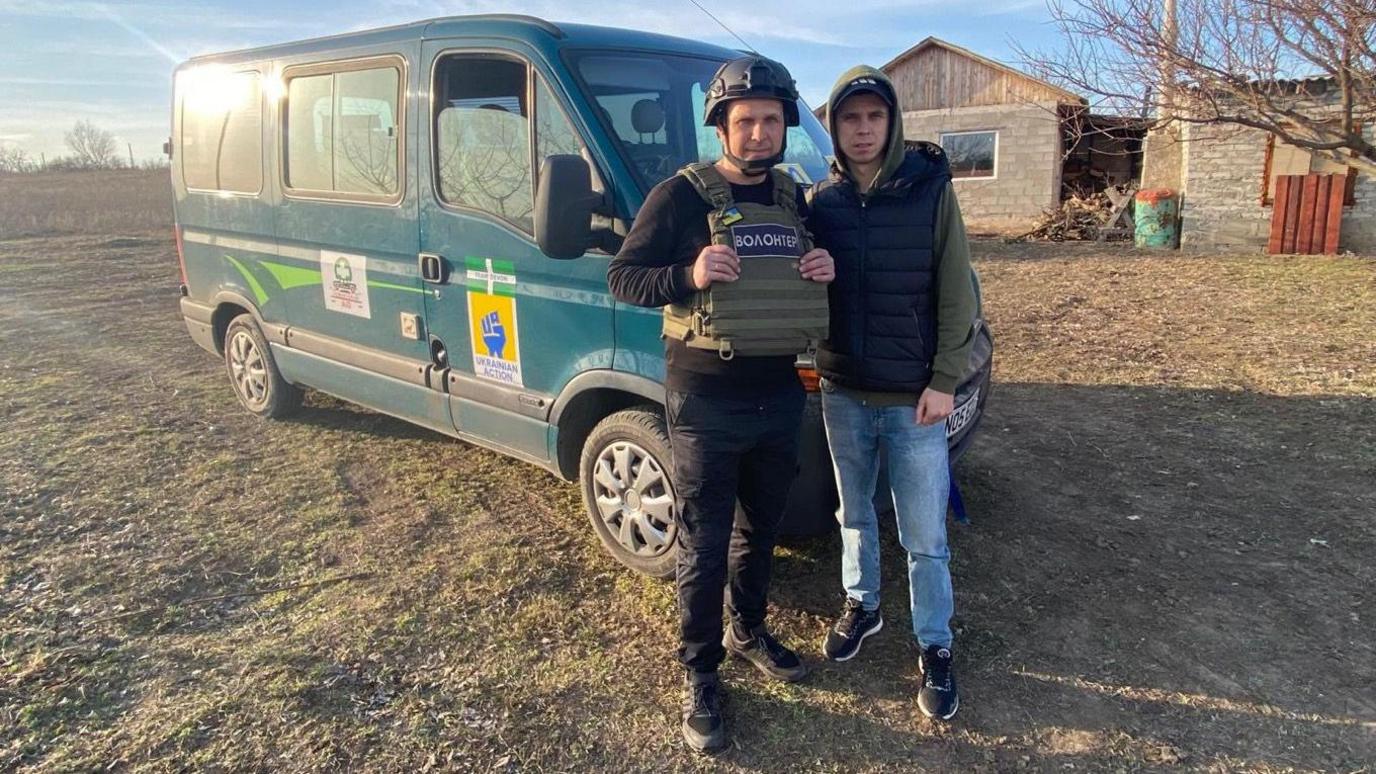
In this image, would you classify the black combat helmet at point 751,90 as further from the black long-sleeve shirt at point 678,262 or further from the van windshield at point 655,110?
the van windshield at point 655,110

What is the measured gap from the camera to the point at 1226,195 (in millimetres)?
13281

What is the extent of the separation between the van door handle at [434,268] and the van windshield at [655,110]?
1.07m

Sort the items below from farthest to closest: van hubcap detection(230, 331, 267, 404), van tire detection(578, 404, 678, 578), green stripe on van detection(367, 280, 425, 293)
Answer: van hubcap detection(230, 331, 267, 404), green stripe on van detection(367, 280, 425, 293), van tire detection(578, 404, 678, 578)

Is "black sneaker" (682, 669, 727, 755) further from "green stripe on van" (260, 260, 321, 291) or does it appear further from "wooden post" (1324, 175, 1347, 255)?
"wooden post" (1324, 175, 1347, 255)

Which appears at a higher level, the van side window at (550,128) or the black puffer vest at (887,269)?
the van side window at (550,128)

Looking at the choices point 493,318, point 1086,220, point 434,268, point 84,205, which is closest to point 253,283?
point 434,268

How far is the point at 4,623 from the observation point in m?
3.21

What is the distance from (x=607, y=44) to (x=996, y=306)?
22.2 feet

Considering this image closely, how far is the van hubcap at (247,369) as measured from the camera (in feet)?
18.0

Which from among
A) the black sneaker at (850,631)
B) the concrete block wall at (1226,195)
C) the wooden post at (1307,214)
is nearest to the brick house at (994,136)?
the concrete block wall at (1226,195)

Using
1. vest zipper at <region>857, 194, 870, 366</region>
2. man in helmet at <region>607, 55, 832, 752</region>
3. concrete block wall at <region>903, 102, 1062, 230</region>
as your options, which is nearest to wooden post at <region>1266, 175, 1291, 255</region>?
concrete block wall at <region>903, 102, 1062, 230</region>

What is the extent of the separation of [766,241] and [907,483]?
2.96 feet

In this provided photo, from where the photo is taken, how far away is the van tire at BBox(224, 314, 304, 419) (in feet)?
17.5

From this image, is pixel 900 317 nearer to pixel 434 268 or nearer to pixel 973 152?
pixel 434 268
